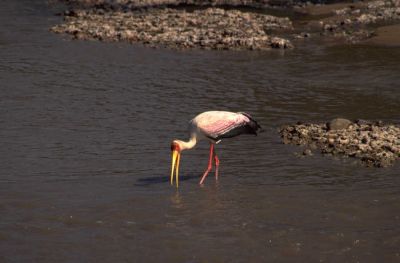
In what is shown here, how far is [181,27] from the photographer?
101 ft

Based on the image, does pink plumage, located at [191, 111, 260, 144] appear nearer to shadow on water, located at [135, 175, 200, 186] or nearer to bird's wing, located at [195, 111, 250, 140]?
bird's wing, located at [195, 111, 250, 140]

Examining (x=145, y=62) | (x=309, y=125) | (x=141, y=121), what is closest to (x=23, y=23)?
(x=145, y=62)

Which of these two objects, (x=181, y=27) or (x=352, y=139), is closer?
(x=352, y=139)

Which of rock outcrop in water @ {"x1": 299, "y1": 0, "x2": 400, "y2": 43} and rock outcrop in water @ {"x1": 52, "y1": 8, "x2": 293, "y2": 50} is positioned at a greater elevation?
rock outcrop in water @ {"x1": 299, "y1": 0, "x2": 400, "y2": 43}

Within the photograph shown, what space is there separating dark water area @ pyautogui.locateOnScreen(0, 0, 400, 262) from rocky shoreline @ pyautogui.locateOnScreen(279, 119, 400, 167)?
28cm

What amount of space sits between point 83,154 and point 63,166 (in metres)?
0.83

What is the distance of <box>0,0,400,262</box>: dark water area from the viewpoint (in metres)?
10.0

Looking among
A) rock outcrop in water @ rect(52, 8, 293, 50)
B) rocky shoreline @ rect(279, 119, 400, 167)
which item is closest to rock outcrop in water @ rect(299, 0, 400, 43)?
rock outcrop in water @ rect(52, 8, 293, 50)

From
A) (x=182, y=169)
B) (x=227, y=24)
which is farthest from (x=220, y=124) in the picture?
(x=227, y=24)

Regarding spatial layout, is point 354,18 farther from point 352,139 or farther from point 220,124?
point 220,124

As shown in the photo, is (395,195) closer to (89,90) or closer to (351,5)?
(89,90)

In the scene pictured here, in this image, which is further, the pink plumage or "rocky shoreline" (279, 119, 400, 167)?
"rocky shoreline" (279, 119, 400, 167)

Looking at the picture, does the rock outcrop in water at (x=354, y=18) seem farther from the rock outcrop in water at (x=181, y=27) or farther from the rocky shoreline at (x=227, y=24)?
the rock outcrop in water at (x=181, y=27)

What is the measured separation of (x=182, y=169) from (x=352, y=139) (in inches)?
125
